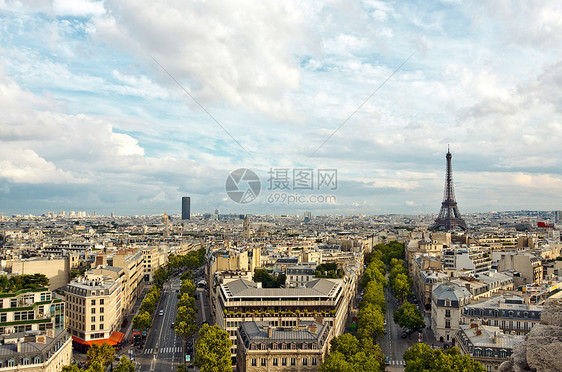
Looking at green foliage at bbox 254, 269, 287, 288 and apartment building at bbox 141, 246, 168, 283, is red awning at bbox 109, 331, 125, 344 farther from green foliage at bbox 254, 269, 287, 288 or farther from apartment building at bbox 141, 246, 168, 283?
apartment building at bbox 141, 246, 168, 283

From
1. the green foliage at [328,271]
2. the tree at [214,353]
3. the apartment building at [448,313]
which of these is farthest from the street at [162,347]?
the apartment building at [448,313]

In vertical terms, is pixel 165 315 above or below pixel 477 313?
below

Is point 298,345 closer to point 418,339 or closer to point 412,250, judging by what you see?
point 418,339

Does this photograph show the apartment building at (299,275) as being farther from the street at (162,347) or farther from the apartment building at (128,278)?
the apartment building at (128,278)

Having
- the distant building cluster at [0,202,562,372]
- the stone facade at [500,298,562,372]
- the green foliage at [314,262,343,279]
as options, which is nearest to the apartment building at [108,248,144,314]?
the distant building cluster at [0,202,562,372]

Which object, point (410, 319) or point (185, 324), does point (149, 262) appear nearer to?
point (185, 324)

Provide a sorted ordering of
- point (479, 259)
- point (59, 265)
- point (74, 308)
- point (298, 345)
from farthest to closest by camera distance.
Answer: point (479, 259) → point (59, 265) → point (74, 308) → point (298, 345)

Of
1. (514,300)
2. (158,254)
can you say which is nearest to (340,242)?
(158,254)
